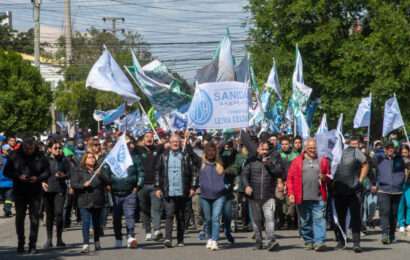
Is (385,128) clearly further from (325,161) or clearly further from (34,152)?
(34,152)

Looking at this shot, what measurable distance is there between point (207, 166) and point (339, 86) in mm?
31403

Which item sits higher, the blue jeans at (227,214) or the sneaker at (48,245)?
the blue jeans at (227,214)

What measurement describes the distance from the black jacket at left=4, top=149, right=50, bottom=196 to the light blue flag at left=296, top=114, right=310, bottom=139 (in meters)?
7.54

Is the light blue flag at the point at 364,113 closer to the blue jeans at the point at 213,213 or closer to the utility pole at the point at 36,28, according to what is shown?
the blue jeans at the point at 213,213

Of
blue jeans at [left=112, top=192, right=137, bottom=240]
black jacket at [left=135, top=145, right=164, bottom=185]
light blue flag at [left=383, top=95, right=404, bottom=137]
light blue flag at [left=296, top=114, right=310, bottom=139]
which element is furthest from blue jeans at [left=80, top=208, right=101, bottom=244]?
light blue flag at [left=296, top=114, right=310, bottom=139]

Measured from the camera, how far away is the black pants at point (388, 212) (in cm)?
1756

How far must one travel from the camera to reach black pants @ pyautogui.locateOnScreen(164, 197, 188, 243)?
16.9 metres

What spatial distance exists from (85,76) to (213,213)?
57.5m

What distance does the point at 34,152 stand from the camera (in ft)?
54.7

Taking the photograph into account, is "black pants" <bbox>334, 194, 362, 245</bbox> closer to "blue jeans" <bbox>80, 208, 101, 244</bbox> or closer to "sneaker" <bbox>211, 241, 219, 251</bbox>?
"sneaker" <bbox>211, 241, 219, 251</bbox>

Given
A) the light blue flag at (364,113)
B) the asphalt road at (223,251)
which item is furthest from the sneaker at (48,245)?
the light blue flag at (364,113)

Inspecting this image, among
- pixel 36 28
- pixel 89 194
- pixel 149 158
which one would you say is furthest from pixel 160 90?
pixel 36 28

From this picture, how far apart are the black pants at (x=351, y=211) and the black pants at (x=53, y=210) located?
4415 millimetres

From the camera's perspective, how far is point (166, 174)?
1700cm
